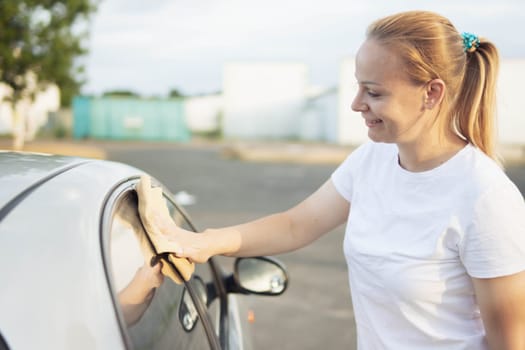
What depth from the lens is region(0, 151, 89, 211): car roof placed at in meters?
1.07

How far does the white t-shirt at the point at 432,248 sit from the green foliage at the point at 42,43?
51.0 feet

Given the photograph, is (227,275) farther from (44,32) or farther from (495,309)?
(44,32)

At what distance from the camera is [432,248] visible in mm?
1495

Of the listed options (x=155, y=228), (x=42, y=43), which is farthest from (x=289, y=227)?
(x=42, y=43)

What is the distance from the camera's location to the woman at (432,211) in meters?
1.41

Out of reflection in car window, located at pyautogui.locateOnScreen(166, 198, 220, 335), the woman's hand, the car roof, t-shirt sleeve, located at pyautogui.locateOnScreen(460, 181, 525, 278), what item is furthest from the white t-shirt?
the car roof

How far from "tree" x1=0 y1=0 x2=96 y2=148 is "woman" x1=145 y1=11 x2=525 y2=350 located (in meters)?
15.5

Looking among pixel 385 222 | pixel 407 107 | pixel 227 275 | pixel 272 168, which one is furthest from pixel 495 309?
pixel 272 168

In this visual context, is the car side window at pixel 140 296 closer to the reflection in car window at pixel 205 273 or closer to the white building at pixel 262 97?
the reflection in car window at pixel 205 273

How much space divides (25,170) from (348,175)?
0.99 m

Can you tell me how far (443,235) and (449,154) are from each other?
9.4 inches

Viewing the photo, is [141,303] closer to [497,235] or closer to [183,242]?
[183,242]

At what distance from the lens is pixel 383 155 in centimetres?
177

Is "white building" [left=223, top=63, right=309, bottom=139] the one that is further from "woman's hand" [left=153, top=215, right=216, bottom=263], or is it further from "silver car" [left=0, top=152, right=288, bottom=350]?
"silver car" [left=0, top=152, right=288, bottom=350]
